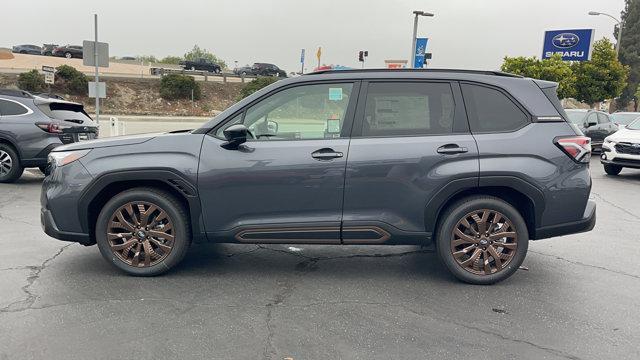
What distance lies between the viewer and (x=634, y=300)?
14.3ft

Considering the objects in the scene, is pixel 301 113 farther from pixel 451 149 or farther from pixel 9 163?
pixel 9 163

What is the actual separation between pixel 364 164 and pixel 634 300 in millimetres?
2591

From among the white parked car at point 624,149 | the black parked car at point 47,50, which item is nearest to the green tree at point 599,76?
the white parked car at point 624,149

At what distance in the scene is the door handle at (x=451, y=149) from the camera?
4383mm

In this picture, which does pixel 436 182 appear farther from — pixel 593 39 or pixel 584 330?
pixel 593 39

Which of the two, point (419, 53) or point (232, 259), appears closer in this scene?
point (232, 259)

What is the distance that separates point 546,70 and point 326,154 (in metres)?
29.8

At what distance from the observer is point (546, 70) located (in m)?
30.2

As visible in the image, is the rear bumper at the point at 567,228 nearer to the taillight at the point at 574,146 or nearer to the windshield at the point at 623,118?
the taillight at the point at 574,146

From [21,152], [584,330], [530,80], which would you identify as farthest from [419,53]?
[584,330]

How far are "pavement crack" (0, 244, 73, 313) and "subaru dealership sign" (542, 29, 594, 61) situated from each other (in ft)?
123

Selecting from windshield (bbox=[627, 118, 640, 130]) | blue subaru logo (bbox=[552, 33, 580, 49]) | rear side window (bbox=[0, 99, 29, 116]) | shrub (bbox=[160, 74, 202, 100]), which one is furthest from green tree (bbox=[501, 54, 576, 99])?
rear side window (bbox=[0, 99, 29, 116])

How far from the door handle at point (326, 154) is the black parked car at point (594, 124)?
1435cm

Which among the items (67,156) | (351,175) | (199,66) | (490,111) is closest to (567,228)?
(490,111)
